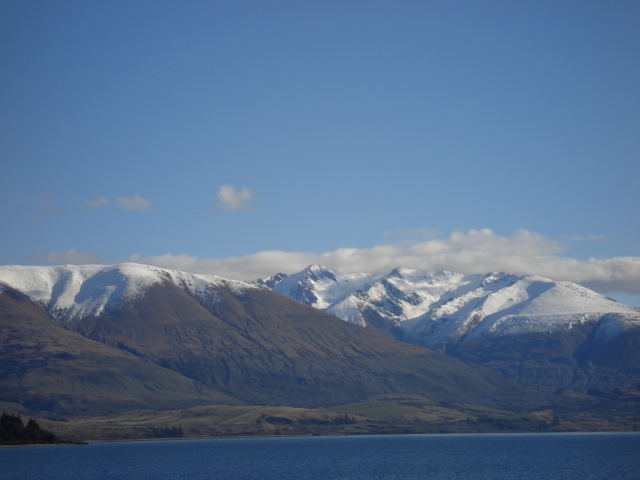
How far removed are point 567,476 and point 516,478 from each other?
37.9 feet

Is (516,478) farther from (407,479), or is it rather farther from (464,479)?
(407,479)

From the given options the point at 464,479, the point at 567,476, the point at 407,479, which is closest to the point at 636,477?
the point at 567,476

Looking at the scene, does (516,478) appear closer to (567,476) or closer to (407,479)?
(567,476)

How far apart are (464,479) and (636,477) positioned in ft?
120

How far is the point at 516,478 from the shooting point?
19900cm

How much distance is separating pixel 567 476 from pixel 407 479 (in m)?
36.0

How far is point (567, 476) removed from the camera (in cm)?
19925

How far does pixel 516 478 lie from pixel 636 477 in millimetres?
25529

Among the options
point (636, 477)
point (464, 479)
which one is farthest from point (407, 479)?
point (636, 477)

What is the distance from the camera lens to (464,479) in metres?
198

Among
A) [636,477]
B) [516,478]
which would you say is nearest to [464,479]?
[516,478]

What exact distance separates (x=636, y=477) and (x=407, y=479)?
161ft

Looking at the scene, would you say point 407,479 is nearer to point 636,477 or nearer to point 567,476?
point 567,476
